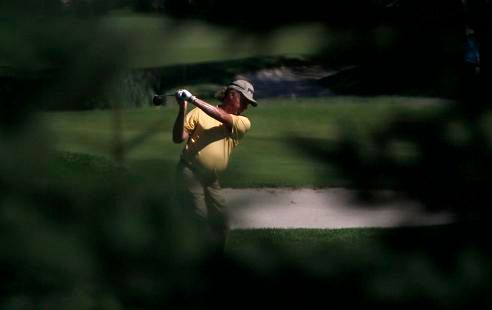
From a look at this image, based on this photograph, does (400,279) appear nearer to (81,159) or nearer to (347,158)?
(347,158)

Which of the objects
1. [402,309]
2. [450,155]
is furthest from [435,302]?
[450,155]

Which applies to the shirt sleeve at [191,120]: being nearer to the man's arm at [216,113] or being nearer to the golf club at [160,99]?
the man's arm at [216,113]

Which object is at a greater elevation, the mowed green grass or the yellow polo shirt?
the mowed green grass

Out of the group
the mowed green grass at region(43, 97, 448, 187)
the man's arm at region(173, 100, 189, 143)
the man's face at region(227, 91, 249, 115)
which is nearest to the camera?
the mowed green grass at region(43, 97, 448, 187)

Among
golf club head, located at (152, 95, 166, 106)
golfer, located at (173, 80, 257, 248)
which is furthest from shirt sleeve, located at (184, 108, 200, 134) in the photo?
golf club head, located at (152, 95, 166, 106)

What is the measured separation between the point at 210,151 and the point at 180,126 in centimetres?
5

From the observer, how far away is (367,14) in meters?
0.87

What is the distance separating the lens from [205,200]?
0.84 metres

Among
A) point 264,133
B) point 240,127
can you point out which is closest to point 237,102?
point 240,127

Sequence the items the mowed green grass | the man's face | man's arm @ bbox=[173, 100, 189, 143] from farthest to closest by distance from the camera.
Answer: the man's face → man's arm @ bbox=[173, 100, 189, 143] → the mowed green grass

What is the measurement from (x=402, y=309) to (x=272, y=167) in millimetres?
290

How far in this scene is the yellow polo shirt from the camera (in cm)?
91

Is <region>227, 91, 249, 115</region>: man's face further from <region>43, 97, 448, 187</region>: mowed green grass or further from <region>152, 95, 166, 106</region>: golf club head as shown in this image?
<region>152, 95, 166, 106</region>: golf club head

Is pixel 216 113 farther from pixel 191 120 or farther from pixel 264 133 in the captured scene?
pixel 264 133
